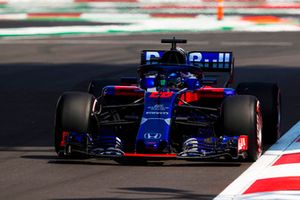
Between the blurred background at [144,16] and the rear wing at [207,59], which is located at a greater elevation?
the blurred background at [144,16]

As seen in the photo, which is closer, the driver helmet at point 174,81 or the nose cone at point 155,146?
the nose cone at point 155,146

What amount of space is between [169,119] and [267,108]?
74.3 inches

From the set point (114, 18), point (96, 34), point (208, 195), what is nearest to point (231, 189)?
point (208, 195)

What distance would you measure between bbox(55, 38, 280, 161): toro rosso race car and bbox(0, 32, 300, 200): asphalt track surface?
177 millimetres

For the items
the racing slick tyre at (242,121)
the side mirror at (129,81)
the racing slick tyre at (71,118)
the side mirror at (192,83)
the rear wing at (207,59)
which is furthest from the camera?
the rear wing at (207,59)

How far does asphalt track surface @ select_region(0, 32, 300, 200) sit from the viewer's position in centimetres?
1073

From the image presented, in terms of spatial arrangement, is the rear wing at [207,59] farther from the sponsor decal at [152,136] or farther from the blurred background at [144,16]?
the blurred background at [144,16]

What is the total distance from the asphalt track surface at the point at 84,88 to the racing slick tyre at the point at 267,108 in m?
1.39

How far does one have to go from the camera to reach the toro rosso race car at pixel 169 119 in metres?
12.2

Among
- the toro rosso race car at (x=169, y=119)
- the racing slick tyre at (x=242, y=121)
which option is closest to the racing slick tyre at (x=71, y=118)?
the toro rosso race car at (x=169, y=119)

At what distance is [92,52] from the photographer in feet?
92.5

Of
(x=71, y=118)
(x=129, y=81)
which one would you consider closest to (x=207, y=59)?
(x=129, y=81)

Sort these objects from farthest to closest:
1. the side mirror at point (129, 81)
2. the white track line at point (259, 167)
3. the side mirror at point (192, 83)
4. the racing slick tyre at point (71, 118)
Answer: the side mirror at point (129, 81)
the side mirror at point (192, 83)
the racing slick tyre at point (71, 118)
the white track line at point (259, 167)

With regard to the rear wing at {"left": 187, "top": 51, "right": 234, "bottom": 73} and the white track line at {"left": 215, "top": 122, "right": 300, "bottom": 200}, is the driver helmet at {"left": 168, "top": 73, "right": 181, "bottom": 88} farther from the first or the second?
the rear wing at {"left": 187, "top": 51, "right": 234, "bottom": 73}
